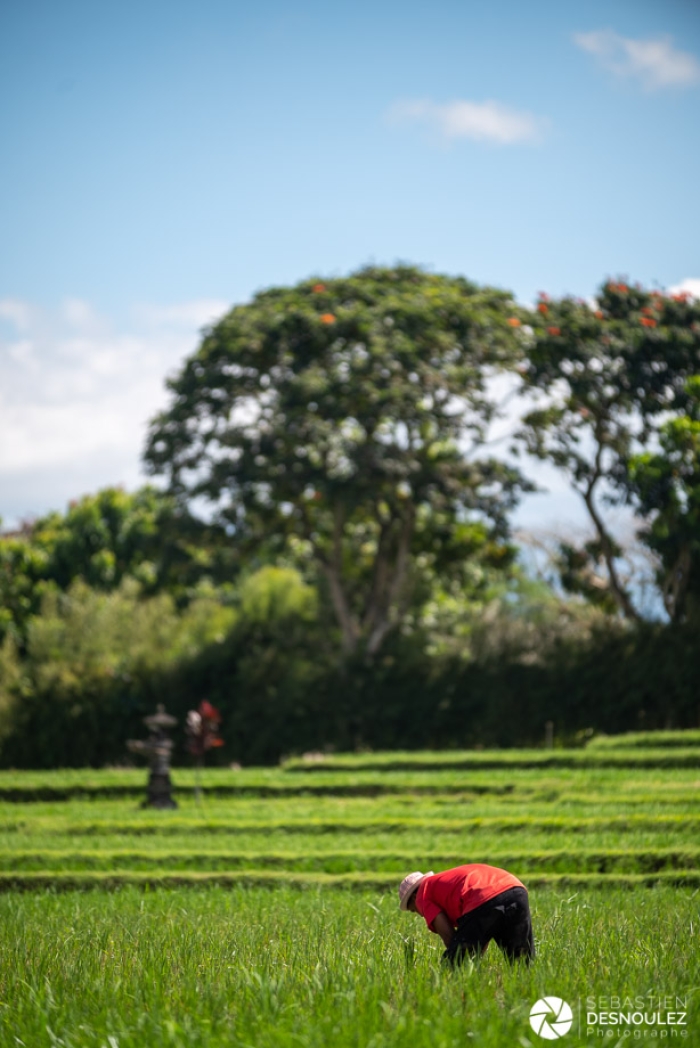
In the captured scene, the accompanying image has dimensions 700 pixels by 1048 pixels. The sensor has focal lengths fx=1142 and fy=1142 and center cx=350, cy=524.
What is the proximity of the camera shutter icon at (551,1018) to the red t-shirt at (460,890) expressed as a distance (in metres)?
0.69

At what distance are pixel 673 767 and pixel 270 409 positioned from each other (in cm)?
1208

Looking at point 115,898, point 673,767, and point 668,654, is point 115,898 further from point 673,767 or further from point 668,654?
point 668,654

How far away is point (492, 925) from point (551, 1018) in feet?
2.81

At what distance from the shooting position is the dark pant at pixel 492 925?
5.59 m

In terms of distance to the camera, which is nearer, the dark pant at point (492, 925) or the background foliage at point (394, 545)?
the dark pant at point (492, 925)

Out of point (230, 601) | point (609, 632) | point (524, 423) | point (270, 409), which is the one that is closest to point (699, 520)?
point (609, 632)

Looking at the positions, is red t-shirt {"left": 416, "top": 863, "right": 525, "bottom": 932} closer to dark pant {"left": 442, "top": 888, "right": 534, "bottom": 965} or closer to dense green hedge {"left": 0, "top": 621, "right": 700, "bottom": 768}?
dark pant {"left": 442, "top": 888, "right": 534, "bottom": 965}

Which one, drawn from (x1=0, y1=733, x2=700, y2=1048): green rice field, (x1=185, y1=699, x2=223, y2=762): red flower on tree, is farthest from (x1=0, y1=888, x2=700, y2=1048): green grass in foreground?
(x1=185, y1=699, x2=223, y2=762): red flower on tree

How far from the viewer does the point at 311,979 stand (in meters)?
5.53

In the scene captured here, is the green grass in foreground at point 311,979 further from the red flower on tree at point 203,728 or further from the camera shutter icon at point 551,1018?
the red flower on tree at point 203,728

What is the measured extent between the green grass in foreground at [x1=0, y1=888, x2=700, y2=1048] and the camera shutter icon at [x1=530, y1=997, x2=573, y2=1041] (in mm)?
55

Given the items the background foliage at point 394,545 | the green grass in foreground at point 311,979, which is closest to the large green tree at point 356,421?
the background foliage at point 394,545

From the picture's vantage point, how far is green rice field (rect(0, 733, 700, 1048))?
4.95 metres

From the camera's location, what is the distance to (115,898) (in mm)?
10359
